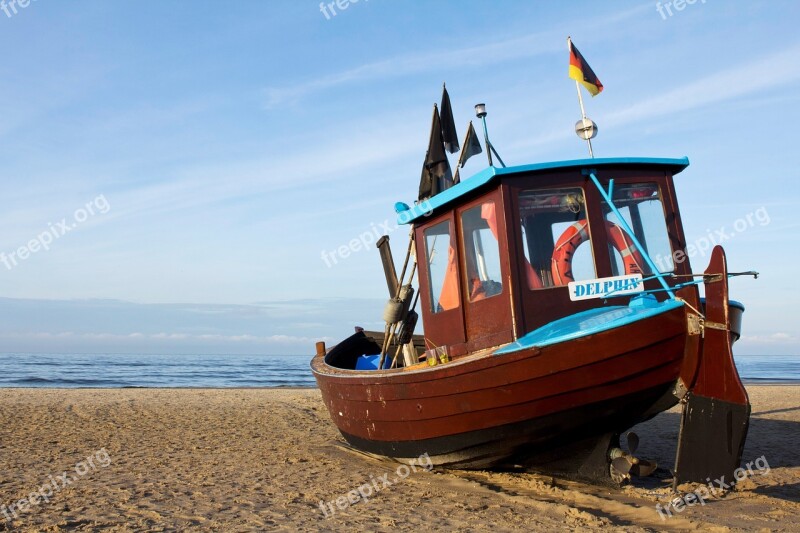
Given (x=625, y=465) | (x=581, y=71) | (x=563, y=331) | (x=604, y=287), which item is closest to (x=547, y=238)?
(x=604, y=287)

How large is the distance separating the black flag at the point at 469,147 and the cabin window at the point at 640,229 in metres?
2.22

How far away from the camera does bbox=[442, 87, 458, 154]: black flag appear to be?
28.2 ft

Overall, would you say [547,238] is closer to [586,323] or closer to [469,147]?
[586,323]

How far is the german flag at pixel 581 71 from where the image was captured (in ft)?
24.7

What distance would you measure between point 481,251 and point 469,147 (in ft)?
6.78

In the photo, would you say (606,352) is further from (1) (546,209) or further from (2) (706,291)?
(1) (546,209)

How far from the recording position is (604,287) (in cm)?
577

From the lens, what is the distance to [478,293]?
6.67m

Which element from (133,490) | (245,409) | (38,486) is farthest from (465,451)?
(245,409)

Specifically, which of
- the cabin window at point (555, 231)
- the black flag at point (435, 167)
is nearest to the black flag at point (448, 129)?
the black flag at point (435, 167)

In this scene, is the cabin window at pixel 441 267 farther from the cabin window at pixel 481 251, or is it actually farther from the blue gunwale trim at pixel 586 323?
the blue gunwale trim at pixel 586 323

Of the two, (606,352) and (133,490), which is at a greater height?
(606,352)

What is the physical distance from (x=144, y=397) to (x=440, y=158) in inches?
468

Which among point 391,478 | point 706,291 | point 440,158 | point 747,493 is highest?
point 440,158
